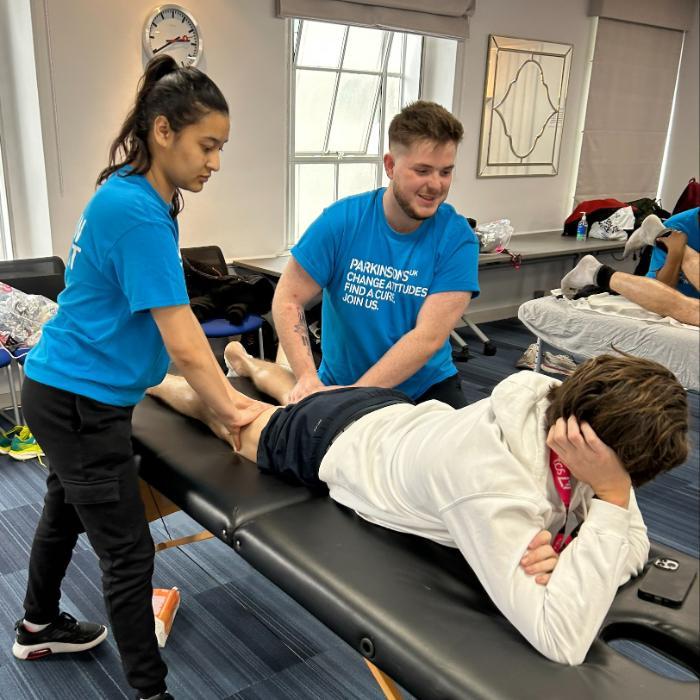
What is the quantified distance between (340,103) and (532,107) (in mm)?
3257

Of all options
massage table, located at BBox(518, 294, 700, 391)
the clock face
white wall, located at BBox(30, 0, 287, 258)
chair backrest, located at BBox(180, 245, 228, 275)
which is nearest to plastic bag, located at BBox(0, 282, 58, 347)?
white wall, located at BBox(30, 0, 287, 258)

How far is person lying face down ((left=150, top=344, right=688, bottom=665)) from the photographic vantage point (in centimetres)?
70

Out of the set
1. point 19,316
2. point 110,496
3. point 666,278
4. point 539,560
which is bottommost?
point 19,316

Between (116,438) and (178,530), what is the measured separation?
40.7 inches

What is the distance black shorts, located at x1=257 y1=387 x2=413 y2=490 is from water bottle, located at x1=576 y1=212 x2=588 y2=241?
2.14 feet

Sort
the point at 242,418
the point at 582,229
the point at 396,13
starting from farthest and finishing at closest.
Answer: the point at 396,13
the point at 242,418
the point at 582,229

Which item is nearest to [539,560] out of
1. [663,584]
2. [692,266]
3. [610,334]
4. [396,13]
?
[663,584]

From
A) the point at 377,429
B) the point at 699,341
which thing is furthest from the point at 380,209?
the point at 699,341

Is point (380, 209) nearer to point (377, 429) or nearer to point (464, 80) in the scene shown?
point (377, 429)

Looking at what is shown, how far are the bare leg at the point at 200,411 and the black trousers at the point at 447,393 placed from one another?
0.38 metres

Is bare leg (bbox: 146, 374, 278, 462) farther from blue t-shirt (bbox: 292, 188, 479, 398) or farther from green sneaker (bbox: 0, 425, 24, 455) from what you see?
green sneaker (bbox: 0, 425, 24, 455)

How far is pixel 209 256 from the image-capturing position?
338 cm

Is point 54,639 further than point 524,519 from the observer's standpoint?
Yes

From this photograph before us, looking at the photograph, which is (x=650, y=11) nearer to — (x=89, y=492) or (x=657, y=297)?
(x=657, y=297)
